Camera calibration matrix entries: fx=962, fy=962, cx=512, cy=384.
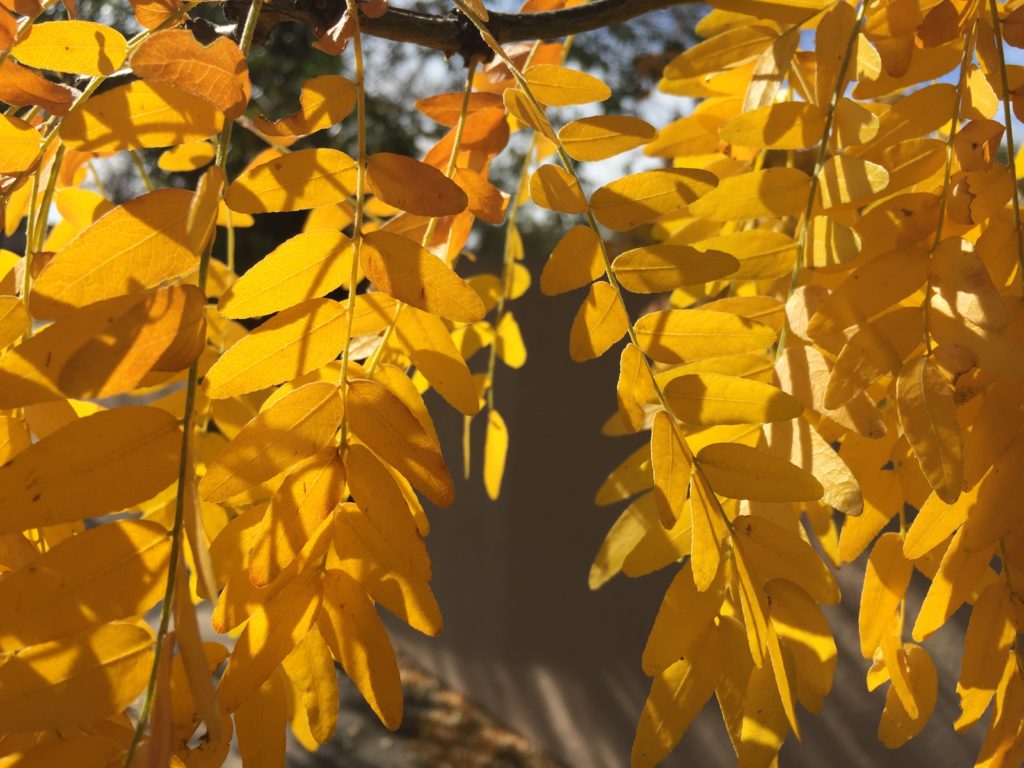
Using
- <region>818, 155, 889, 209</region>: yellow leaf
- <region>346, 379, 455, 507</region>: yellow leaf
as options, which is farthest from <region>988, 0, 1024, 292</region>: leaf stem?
<region>346, 379, 455, 507</region>: yellow leaf

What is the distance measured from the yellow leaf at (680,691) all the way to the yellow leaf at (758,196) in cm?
20

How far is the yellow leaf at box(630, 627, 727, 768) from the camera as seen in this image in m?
0.38

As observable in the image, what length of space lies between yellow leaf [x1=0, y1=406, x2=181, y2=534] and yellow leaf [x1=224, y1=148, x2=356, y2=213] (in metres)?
0.10

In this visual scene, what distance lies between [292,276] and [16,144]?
0.12m

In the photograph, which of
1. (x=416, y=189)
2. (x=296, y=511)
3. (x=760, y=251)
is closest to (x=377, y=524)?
(x=296, y=511)

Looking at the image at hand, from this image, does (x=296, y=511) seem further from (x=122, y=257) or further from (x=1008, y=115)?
(x=1008, y=115)

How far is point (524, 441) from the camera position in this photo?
2.72 metres

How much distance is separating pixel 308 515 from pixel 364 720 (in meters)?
2.75

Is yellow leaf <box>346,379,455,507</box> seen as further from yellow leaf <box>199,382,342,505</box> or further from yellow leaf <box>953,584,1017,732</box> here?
yellow leaf <box>953,584,1017,732</box>

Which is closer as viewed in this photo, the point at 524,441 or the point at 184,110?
the point at 184,110

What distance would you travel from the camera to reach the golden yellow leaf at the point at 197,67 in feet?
1.07

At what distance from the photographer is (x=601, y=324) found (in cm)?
43

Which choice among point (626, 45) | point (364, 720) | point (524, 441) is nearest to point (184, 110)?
point (524, 441)

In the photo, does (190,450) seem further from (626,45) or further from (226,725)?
(626,45)
